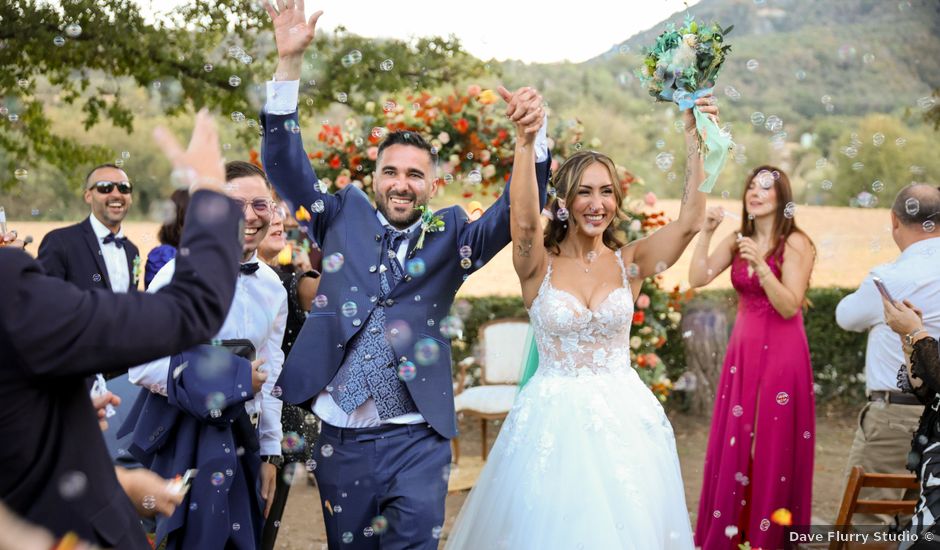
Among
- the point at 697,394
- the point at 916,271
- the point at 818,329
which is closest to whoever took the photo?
the point at 916,271

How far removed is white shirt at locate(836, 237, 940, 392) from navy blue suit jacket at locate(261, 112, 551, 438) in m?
2.33

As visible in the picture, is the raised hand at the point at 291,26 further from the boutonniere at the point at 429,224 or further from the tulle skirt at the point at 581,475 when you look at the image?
the tulle skirt at the point at 581,475

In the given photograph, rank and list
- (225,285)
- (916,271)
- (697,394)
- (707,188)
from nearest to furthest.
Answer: (225,285) → (707,188) → (916,271) → (697,394)

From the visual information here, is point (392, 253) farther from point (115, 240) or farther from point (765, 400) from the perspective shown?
point (115, 240)

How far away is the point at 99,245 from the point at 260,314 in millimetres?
2816

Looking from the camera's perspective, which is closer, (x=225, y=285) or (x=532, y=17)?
(x=225, y=285)

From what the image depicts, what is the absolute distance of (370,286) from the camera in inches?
139

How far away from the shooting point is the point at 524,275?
3932mm

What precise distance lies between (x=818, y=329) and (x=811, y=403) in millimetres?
6426

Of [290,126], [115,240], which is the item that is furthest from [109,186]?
[290,126]

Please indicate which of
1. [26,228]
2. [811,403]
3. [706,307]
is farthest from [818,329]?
[26,228]

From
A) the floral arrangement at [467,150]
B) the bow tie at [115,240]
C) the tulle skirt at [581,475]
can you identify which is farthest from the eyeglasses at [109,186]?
the tulle skirt at [581,475]

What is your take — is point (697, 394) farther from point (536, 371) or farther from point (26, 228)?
point (26, 228)

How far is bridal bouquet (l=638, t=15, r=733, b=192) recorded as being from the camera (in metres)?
3.65
